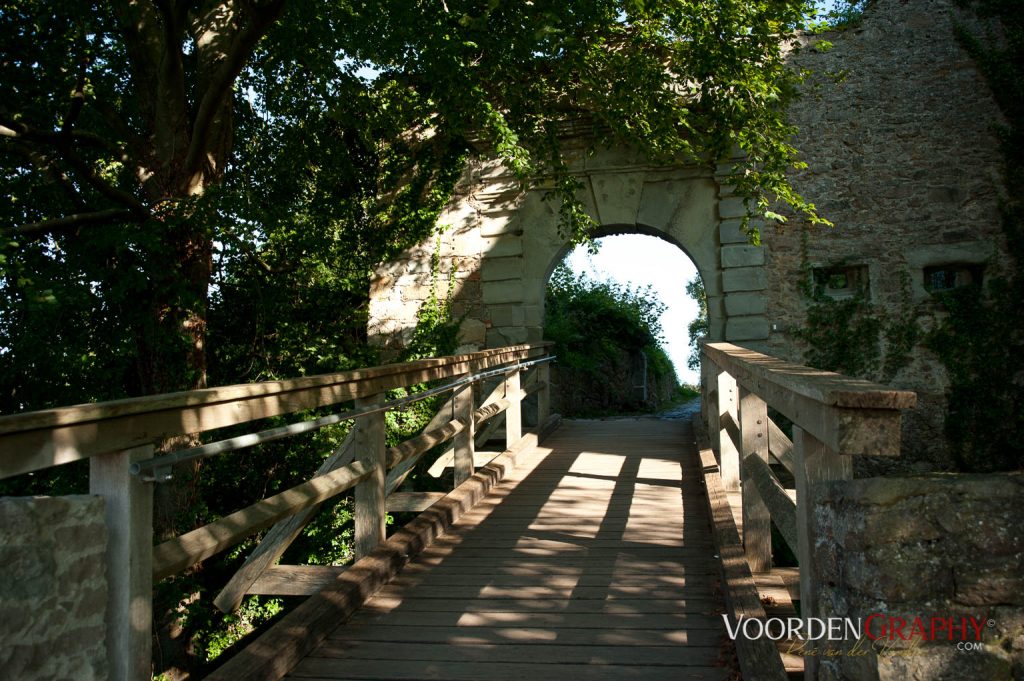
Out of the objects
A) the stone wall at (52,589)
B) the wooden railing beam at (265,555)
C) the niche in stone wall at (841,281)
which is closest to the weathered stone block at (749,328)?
the niche in stone wall at (841,281)

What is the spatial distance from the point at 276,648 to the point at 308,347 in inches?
270

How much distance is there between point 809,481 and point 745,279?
21.6 feet

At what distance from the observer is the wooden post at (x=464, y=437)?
4.82 meters

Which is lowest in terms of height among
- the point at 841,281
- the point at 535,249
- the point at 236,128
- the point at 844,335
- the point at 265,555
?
the point at 265,555

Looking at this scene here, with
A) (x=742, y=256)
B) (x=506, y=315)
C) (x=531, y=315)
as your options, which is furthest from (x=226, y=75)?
(x=742, y=256)

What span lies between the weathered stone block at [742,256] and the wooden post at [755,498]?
16.6 ft

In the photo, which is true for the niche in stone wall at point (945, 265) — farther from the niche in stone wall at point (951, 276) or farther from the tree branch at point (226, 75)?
the tree branch at point (226, 75)

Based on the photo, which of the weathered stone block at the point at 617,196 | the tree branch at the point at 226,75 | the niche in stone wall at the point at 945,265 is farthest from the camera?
the weathered stone block at the point at 617,196

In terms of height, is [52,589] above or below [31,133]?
below

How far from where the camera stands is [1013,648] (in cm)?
154

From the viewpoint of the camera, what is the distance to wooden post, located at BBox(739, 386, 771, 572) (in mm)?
3145

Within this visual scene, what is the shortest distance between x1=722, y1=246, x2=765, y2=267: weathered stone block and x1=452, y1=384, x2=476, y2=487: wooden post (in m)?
4.41

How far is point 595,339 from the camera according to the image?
40.6ft

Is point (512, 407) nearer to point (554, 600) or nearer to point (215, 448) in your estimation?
point (554, 600)
